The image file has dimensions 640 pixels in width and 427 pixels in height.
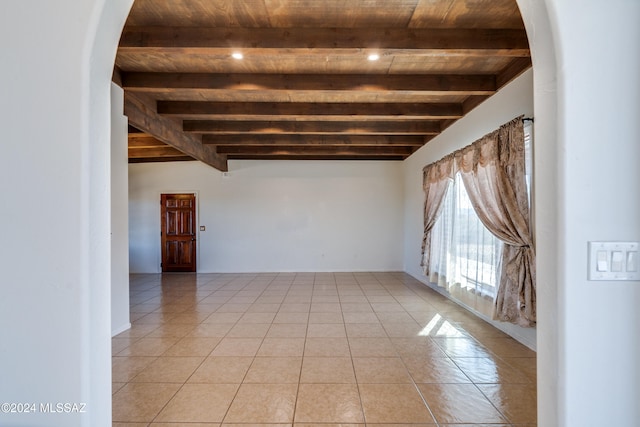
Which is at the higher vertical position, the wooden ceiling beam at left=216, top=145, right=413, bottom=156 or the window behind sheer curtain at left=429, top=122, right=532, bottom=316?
the wooden ceiling beam at left=216, top=145, right=413, bottom=156

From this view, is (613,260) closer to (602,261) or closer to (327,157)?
(602,261)

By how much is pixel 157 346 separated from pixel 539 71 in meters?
3.53

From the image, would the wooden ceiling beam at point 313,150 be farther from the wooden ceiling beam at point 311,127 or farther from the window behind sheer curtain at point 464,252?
the window behind sheer curtain at point 464,252

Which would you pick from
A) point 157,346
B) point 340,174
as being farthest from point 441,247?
point 157,346

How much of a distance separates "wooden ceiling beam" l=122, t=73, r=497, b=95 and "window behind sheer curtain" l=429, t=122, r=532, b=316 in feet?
2.85

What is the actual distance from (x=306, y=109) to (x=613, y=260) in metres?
3.39

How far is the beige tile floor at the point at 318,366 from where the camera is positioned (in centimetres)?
184

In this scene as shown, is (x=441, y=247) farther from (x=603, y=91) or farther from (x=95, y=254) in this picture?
(x=95, y=254)

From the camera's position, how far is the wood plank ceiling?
211cm

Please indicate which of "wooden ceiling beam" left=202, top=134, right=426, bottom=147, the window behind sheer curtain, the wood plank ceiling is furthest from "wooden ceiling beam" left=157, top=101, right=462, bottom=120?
"wooden ceiling beam" left=202, top=134, right=426, bottom=147

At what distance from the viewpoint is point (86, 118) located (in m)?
0.90

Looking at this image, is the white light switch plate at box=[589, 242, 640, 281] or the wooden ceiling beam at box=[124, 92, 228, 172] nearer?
the white light switch plate at box=[589, 242, 640, 281]

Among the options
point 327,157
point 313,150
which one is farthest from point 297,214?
point 313,150

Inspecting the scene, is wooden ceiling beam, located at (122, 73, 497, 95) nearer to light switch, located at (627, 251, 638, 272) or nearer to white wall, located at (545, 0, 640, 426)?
white wall, located at (545, 0, 640, 426)
